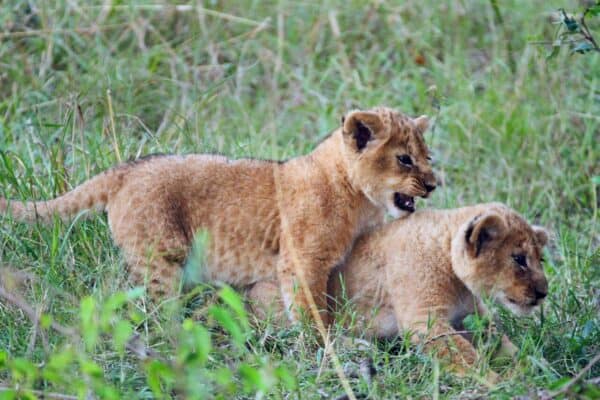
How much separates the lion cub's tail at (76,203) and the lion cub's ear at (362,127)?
51.3 inches

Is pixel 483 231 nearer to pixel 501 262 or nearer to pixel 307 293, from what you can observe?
pixel 501 262

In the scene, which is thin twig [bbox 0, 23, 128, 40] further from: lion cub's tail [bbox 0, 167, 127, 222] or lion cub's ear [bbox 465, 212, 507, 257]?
lion cub's ear [bbox 465, 212, 507, 257]

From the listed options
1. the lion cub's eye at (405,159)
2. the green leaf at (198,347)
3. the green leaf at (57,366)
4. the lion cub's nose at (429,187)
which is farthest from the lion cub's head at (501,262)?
the green leaf at (57,366)

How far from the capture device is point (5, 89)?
895 centimetres

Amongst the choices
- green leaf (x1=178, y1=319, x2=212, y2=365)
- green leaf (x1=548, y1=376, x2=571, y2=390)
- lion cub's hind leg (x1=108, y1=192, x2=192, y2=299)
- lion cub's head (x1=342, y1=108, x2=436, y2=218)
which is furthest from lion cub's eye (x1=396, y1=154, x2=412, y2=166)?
green leaf (x1=178, y1=319, x2=212, y2=365)

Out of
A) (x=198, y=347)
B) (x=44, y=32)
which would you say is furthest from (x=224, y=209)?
(x=44, y=32)

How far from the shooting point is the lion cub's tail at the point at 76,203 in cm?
643

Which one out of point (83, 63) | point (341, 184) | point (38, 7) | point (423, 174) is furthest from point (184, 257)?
point (38, 7)

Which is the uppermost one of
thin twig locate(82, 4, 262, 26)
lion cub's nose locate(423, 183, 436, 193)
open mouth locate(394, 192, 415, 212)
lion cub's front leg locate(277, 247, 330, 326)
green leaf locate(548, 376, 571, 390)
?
thin twig locate(82, 4, 262, 26)

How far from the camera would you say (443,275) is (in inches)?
238

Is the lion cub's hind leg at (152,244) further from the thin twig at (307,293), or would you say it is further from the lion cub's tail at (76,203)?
the thin twig at (307,293)

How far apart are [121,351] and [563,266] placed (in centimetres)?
338

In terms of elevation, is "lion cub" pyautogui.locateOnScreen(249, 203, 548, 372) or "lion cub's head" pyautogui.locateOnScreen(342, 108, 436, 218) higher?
"lion cub's head" pyautogui.locateOnScreen(342, 108, 436, 218)

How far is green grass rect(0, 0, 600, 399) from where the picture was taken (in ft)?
19.0
